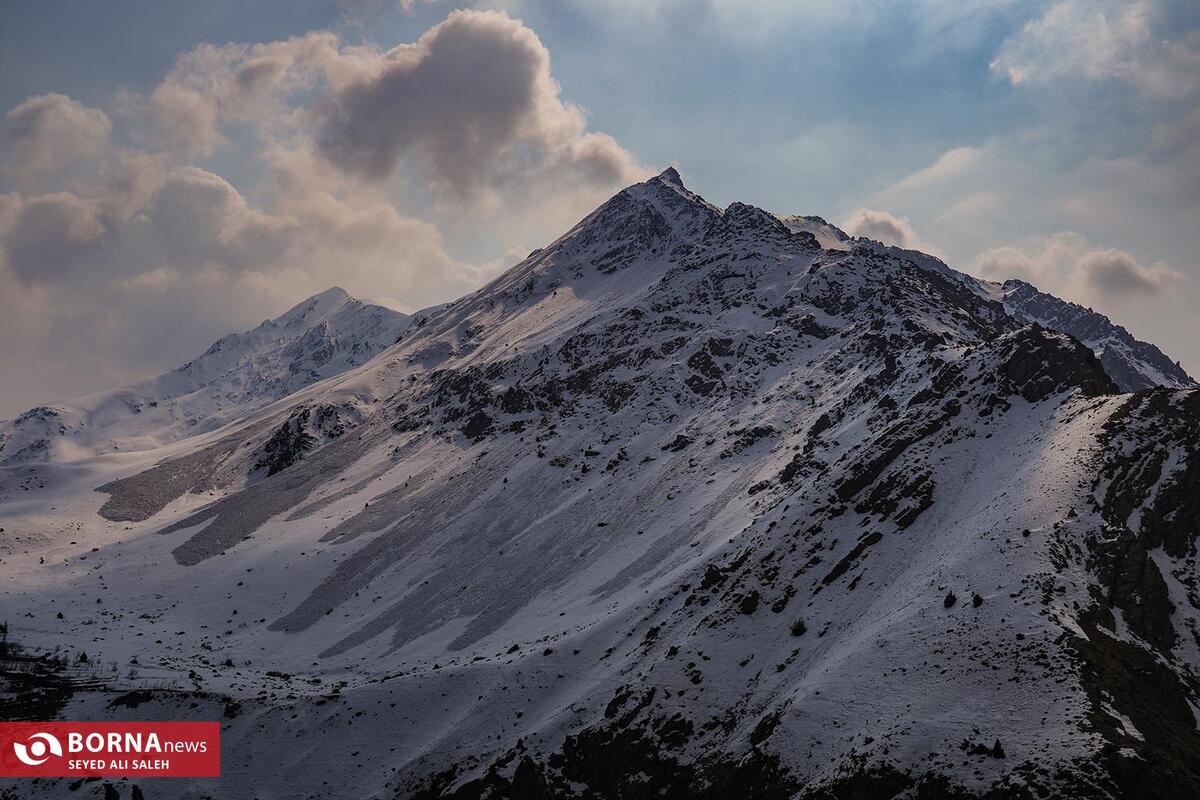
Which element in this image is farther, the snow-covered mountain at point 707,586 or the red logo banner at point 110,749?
the red logo banner at point 110,749

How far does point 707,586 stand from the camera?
70188 millimetres

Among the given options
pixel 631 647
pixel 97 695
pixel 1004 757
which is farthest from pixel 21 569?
pixel 1004 757

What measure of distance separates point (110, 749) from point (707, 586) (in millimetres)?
52792

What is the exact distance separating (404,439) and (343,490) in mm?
21727

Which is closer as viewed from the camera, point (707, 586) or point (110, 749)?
point (110, 749)

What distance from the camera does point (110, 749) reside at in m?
62.8

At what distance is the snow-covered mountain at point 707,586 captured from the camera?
43.8m

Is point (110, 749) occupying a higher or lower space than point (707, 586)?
lower

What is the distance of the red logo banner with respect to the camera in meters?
59.9

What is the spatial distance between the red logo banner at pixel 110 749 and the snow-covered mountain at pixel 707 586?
1461 millimetres

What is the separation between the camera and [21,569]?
11362cm

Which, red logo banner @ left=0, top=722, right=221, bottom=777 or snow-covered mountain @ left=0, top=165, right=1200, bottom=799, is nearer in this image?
snow-covered mountain @ left=0, top=165, right=1200, bottom=799

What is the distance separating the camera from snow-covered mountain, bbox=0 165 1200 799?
4375 cm

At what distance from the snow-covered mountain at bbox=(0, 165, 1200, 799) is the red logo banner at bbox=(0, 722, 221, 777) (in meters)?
1.46
